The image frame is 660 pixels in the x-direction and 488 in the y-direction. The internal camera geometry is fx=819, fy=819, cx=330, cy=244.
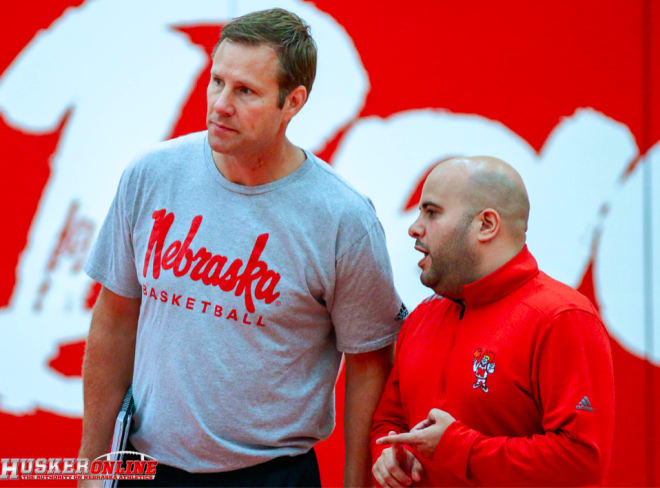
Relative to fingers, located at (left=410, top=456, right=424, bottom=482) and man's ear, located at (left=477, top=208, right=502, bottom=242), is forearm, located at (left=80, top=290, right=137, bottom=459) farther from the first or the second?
man's ear, located at (left=477, top=208, right=502, bottom=242)

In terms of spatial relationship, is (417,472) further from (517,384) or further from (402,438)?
(517,384)

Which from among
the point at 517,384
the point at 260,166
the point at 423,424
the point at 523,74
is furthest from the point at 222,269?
the point at 523,74

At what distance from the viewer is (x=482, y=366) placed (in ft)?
5.82

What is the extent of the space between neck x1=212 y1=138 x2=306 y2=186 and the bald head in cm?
40

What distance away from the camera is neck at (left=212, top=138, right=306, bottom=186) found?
2020 millimetres

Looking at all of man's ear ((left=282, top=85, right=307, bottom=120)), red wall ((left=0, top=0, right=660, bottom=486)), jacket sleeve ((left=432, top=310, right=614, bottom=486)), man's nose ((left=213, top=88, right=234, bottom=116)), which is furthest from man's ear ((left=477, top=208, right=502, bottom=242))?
red wall ((left=0, top=0, right=660, bottom=486))

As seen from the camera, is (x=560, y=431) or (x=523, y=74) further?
(x=523, y=74)

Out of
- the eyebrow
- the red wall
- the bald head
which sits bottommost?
the eyebrow

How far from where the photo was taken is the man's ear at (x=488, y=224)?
6.13 feet

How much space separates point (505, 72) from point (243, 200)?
1.83 m

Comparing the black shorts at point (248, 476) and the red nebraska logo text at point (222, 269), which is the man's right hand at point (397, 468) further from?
the red nebraska logo text at point (222, 269)

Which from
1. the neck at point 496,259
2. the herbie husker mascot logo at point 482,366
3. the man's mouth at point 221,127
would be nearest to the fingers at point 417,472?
A: the herbie husker mascot logo at point 482,366

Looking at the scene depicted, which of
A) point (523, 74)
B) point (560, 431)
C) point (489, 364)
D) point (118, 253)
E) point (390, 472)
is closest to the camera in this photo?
point (560, 431)

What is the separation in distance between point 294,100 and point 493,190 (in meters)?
0.54
